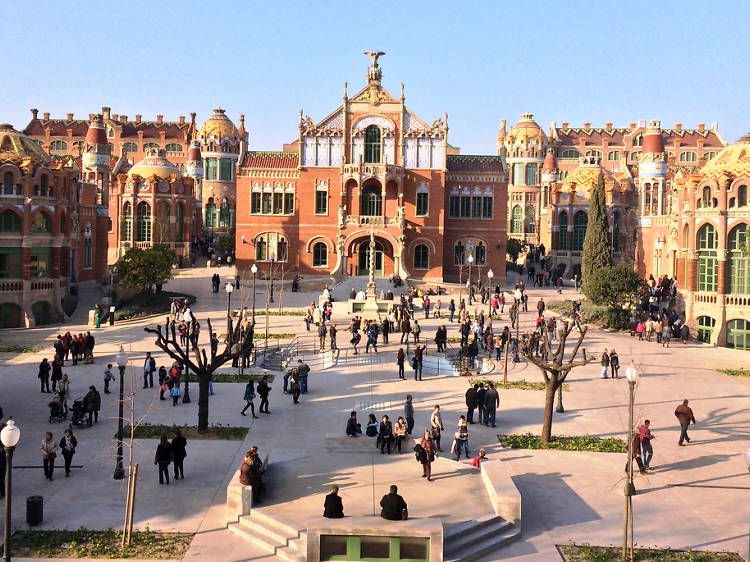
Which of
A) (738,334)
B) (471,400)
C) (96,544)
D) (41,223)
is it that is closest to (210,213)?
(41,223)

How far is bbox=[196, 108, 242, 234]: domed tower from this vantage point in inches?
Answer: 4023

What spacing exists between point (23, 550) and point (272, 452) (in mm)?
7258

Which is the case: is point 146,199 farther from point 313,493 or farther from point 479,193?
point 313,493

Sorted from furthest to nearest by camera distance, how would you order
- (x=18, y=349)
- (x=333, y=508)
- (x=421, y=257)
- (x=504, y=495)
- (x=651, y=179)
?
(x=651, y=179) → (x=421, y=257) → (x=18, y=349) → (x=504, y=495) → (x=333, y=508)

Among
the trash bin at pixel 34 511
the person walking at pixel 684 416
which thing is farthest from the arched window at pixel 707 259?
the trash bin at pixel 34 511

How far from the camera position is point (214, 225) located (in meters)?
103

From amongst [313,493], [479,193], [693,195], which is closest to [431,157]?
[479,193]

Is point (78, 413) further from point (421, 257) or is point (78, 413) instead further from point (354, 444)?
point (421, 257)

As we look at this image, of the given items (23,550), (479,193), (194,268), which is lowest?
(23,550)

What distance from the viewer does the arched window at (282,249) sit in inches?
2692

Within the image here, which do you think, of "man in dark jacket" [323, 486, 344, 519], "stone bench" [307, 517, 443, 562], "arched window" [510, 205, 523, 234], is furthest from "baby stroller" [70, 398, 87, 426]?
"arched window" [510, 205, 523, 234]

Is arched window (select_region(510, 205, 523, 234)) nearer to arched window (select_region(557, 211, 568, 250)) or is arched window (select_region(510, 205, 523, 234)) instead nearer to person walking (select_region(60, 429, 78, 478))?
arched window (select_region(557, 211, 568, 250))

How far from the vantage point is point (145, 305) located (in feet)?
169

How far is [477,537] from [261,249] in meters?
54.4
